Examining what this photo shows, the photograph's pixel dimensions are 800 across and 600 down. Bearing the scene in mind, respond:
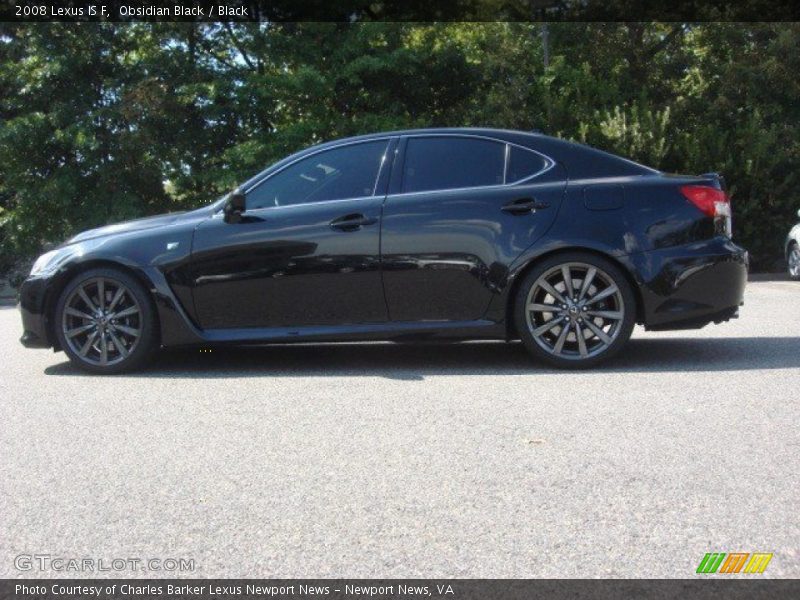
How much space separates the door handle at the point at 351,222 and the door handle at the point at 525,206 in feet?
2.88

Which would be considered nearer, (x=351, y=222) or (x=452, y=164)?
(x=351, y=222)

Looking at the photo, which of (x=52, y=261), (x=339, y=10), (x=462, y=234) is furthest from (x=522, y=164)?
A: (x=339, y=10)

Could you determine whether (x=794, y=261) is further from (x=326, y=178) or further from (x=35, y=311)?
(x=35, y=311)

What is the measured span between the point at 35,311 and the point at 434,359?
2815 mm

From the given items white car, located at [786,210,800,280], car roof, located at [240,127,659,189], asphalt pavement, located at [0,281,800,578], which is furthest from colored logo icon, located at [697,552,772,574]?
white car, located at [786,210,800,280]

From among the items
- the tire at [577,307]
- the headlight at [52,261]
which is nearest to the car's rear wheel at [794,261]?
the tire at [577,307]

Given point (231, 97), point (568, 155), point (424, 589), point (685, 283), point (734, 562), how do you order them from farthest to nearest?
point (231, 97) < point (568, 155) < point (685, 283) < point (734, 562) < point (424, 589)

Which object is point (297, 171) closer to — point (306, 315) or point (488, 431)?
point (306, 315)

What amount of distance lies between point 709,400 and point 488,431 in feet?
4.65

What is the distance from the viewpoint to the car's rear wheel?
55.3 feet

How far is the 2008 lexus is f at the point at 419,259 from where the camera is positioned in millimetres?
6941

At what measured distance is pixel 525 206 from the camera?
7.01m

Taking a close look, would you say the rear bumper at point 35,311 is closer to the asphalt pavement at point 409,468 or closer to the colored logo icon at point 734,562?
the asphalt pavement at point 409,468

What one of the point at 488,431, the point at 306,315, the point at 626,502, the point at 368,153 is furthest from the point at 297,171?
the point at 626,502
